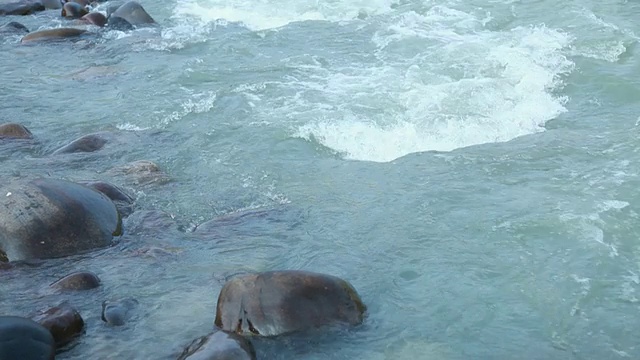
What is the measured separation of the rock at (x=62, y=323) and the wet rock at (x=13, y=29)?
30.8ft

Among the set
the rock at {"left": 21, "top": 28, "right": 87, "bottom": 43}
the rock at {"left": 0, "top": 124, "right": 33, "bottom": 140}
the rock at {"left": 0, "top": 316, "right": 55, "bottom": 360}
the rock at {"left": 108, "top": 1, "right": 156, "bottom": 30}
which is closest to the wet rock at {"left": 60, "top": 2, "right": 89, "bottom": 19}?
the rock at {"left": 108, "top": 1, "right": 156, "bottom": 30}

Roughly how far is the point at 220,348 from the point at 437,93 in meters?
5.50

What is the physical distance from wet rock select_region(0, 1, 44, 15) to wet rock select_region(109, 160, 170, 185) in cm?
839


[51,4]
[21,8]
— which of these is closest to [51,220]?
[21,8]

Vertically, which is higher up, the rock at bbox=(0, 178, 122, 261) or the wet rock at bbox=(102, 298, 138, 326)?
the rock at bbox=(0, 178, 122, 261)

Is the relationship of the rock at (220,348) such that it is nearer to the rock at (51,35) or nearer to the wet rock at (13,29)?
the rock at (51,35)

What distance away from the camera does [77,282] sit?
597cm

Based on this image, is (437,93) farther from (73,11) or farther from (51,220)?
(73,11)

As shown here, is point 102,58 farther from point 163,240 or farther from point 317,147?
point 163,240

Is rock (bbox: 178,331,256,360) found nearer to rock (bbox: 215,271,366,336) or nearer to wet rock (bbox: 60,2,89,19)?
rock (bbox: 215,271,366,336)

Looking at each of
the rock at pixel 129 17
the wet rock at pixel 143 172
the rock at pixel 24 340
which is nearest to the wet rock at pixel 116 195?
the wet rock at pixel 143 172

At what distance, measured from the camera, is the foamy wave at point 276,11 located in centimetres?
1361

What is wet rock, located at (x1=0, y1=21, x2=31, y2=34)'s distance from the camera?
13.8 m

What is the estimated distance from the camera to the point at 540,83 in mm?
9906
